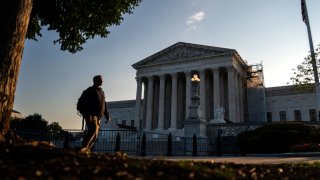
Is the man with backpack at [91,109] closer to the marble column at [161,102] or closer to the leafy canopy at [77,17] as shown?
the leafy canopy at [77,17]

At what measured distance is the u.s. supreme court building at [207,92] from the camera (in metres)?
57.0

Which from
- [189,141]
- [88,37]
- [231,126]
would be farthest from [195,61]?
[88,37]

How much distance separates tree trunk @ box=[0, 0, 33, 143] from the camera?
6.32m

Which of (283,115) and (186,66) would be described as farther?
(283,115)

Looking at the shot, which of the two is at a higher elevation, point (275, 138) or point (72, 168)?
point (275, 138)

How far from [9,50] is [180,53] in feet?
184

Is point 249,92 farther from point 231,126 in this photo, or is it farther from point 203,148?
point 203,148

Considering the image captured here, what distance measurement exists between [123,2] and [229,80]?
42.2m

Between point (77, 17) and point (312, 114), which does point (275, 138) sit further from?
point (312, 114)

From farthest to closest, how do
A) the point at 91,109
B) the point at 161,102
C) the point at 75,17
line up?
the point at 161,102 < the point at 75,17 < the point at 91,109

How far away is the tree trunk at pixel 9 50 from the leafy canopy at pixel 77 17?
788cm

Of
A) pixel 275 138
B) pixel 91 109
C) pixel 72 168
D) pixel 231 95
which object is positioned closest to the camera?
pixel 72 168

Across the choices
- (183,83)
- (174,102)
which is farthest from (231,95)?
(183,83)

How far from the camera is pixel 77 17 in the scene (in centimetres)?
1530
